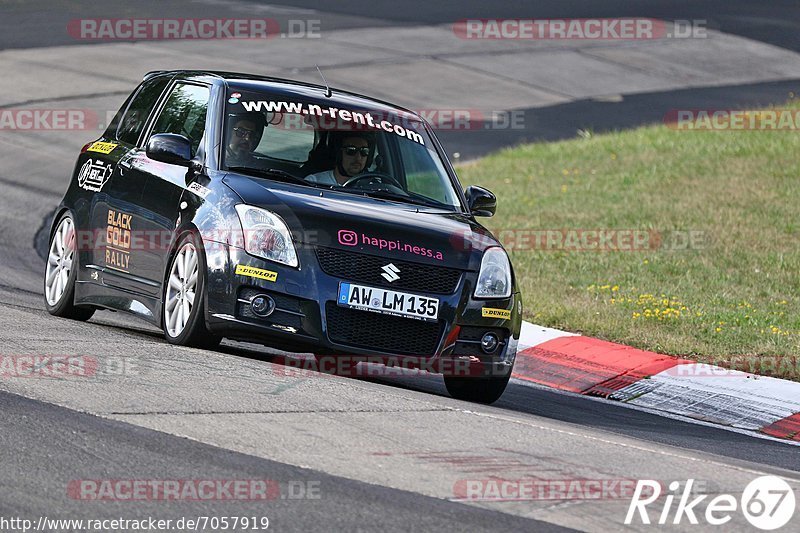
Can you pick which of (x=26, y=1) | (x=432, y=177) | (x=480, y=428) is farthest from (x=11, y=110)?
(x=480, y=428)

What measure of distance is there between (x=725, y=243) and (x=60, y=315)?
797cm

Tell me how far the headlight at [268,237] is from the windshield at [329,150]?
2.11 feet

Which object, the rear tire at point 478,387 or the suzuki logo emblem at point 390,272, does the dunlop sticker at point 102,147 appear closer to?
the suzuki logo emblem at point 390,272

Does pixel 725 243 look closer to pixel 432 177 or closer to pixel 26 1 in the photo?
pixel 432 177

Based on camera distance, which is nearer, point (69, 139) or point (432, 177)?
point (432, 177)

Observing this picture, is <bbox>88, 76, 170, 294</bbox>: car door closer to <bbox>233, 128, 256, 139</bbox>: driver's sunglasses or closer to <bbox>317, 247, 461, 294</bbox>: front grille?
<bbox>233, 128, 256, 139</bbox>: driver's sunglasses

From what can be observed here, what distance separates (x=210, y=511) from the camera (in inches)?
204

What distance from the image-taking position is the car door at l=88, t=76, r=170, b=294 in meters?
9.22
